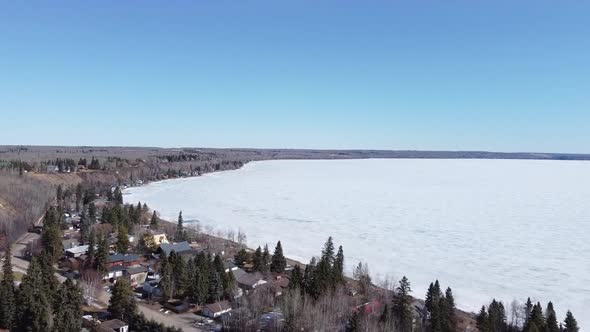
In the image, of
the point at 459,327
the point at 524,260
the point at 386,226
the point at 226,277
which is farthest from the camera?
the point at 386,226

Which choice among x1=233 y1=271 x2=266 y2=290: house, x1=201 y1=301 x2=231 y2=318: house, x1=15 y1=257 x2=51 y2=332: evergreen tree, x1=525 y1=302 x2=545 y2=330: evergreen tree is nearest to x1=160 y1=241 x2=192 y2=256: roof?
x1=233 y1=271 x2=266 y2=290: house

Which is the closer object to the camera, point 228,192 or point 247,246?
point 247,246

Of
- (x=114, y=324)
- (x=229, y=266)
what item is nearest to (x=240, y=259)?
(x=229, y=266)

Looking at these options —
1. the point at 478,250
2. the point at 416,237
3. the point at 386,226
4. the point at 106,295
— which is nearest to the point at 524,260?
the point at 478,250

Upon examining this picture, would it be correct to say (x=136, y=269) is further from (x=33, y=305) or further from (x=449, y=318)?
(x=449, y=318)

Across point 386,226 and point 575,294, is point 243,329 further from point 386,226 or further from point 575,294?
point 386,226

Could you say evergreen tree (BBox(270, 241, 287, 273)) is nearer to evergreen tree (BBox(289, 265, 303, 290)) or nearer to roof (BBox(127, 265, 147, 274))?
evergreen tree (BBox(289, 265, 303, 290))

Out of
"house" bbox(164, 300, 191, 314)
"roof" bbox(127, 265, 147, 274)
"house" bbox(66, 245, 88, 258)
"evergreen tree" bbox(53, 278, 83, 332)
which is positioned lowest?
"house" bbox(164, 300, 191, 314)
